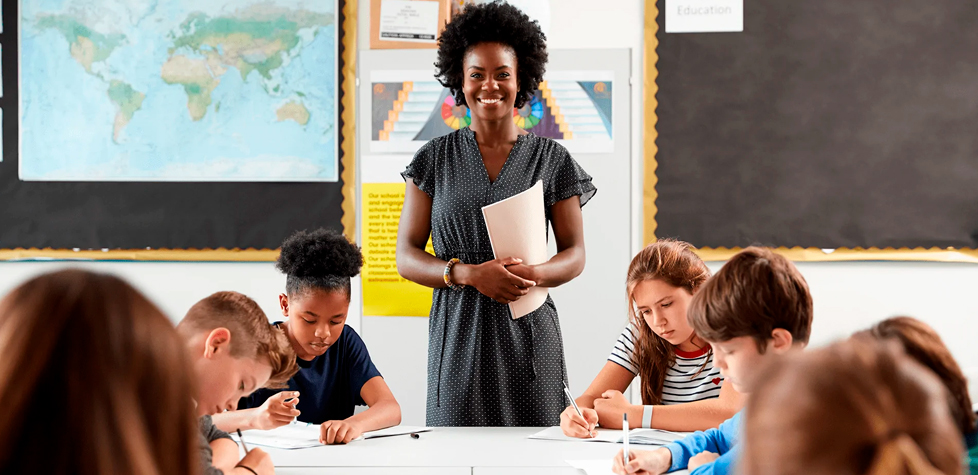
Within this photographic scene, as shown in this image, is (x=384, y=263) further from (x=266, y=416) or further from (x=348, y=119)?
(x=266, y=416)

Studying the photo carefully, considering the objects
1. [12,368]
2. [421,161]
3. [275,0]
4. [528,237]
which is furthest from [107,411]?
[275,0]

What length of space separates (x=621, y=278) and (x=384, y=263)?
0.89m

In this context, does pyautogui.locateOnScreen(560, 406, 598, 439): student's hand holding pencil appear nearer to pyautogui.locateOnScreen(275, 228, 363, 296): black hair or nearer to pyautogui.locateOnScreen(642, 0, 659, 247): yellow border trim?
pyautogui.locateOnScreen(275, 228, 363, 296): black hair

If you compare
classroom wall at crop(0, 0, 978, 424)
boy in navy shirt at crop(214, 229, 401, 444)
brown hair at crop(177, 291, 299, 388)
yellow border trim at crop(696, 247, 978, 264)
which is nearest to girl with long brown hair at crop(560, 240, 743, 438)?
boy in navy shirt at crop(214, 229, 401, 444)

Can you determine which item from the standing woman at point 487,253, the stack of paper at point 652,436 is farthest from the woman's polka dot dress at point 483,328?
the stack of paper at point 652,436

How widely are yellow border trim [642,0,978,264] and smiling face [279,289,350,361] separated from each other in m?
1.38

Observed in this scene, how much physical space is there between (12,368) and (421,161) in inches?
61.4

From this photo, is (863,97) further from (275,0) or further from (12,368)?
(12,368)

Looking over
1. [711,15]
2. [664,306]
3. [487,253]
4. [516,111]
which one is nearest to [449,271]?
[487,253]

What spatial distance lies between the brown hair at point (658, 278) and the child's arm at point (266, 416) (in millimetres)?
848

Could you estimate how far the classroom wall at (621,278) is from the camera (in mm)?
2832

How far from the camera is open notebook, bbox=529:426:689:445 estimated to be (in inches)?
62.2

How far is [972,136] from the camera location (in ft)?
9.32

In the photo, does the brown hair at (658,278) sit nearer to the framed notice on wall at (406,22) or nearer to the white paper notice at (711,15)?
the white paper notice at (711,15)
